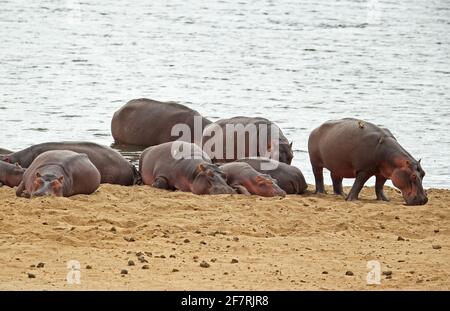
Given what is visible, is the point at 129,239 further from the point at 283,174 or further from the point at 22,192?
the point at 283,174

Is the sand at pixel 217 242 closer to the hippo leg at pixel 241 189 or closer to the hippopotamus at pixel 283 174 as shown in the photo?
the hippo leg at pixel 241 189

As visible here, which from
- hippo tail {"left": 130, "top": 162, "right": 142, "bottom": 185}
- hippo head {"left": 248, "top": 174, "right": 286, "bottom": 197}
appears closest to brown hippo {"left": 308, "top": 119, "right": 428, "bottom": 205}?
hippo head {"left": 248, "top": 174, "right": 286, "bottom": 197}

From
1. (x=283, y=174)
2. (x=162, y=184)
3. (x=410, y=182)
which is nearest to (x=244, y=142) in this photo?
(x=283, y=174)

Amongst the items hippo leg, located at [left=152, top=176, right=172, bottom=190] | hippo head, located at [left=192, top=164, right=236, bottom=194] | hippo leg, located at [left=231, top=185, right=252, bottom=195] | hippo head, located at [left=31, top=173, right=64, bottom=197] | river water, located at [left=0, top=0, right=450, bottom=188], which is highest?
hippo head, located at [left=31, top=173, right=64, bottom=197]

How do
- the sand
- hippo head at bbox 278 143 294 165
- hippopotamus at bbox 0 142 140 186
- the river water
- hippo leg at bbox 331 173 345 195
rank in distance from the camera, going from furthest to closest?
the river water, hippo head at bbox 278 143 294 165, hippo leg at bbox 331 173 345 195, hippopotamus at bbox 0 142 140 186, the sand

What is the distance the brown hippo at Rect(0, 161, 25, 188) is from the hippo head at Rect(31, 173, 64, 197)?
75cm

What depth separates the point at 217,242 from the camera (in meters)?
8.01

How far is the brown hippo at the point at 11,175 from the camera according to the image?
10406 millimetres

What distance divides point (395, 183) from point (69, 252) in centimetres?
403

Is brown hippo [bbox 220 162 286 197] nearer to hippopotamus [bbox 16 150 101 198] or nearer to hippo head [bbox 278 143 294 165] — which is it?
hippo head [bbox 278 143 294 165]

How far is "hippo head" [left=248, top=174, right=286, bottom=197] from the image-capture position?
34.1 feet

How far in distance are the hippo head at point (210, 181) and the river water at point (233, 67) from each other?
84.9 inches

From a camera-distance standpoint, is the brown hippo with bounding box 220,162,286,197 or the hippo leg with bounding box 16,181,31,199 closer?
the hippo leg with bounding box 16,181,31,199
